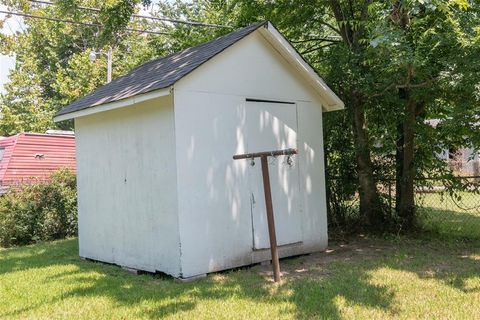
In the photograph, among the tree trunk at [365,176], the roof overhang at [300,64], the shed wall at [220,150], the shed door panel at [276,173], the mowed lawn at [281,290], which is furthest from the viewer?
the tree trunk at [365,176]

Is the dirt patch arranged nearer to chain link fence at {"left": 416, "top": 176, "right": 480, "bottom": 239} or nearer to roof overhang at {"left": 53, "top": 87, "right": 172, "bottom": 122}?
chain link fence at {"left": 416, "top": 176, "right": 480, "bottom": 239}

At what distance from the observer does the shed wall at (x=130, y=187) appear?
6.86 metres

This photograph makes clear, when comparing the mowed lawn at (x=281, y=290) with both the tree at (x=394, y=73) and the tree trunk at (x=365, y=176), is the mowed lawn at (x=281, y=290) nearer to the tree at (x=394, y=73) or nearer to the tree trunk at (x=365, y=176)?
the tree trunk at (x=365, y=176)

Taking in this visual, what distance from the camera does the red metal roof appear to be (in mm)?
14398

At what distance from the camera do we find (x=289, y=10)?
11.1 m

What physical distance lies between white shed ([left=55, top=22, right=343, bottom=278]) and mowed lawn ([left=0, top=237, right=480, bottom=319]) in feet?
1.49

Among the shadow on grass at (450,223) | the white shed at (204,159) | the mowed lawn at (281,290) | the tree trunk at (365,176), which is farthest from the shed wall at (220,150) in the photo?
the shadow on grass at (450,223)

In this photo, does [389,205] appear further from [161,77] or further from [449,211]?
[161,77]

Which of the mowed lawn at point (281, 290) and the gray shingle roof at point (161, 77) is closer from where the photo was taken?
the mowed lawn at point (281, 290)

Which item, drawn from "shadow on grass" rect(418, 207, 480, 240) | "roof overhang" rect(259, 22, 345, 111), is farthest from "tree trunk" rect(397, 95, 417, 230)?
"roof overhang" rect(259, 22, 345, 111)

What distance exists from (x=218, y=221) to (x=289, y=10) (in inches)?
244

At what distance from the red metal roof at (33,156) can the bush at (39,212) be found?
31.4 inches

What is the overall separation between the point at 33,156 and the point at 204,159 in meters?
10.3

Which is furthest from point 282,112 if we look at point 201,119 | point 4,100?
point 4,100
